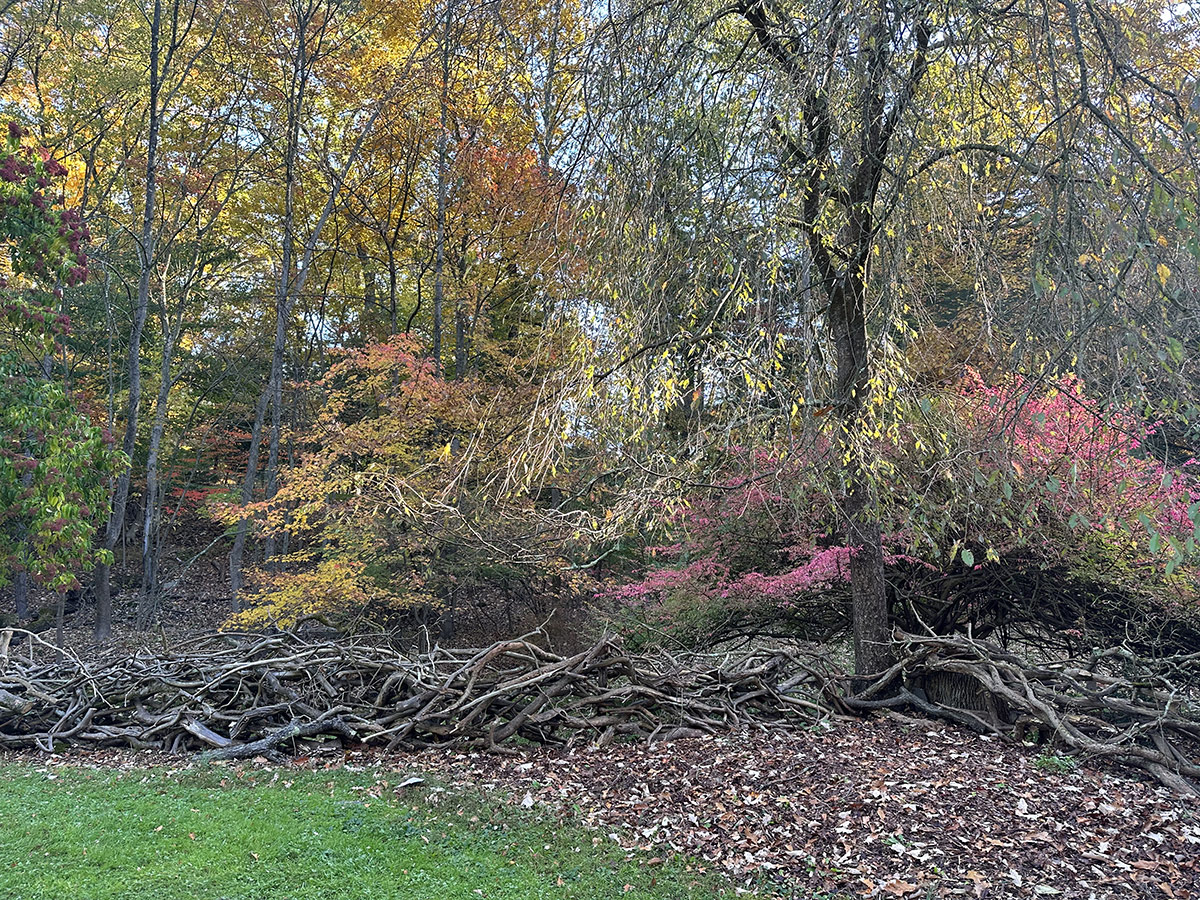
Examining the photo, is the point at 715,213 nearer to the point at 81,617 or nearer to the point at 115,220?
the point at 115,220

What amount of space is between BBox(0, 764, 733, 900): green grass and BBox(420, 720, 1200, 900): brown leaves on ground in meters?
0.31

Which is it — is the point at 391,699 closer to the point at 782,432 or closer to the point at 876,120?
the point at 782,432

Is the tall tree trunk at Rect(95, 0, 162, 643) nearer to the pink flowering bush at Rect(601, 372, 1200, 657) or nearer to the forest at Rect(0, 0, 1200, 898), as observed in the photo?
the forest at Rect(0, 0, 1200, 898)

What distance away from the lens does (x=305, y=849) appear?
351cm

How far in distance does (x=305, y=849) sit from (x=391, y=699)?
6.48 feet

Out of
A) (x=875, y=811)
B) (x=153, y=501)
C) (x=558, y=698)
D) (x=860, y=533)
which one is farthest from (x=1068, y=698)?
(x=153, y=501)

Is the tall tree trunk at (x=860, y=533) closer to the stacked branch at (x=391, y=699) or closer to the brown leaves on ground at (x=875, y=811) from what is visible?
the stacked branch at (x=391, y=699)

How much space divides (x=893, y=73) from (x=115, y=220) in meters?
14.7

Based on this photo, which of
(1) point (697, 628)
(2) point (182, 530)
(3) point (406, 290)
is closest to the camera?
(1) point (697, 628)

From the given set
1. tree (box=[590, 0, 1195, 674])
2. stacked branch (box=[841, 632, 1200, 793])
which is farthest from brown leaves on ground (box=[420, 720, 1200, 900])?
tree (box=[590, 0, 1195, 674])

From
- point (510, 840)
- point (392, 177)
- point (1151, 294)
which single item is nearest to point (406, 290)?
point (392, 177)

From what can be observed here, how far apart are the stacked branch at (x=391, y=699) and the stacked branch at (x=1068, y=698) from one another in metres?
0.76

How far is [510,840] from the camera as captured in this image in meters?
3.66

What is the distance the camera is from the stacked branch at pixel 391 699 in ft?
16.8
